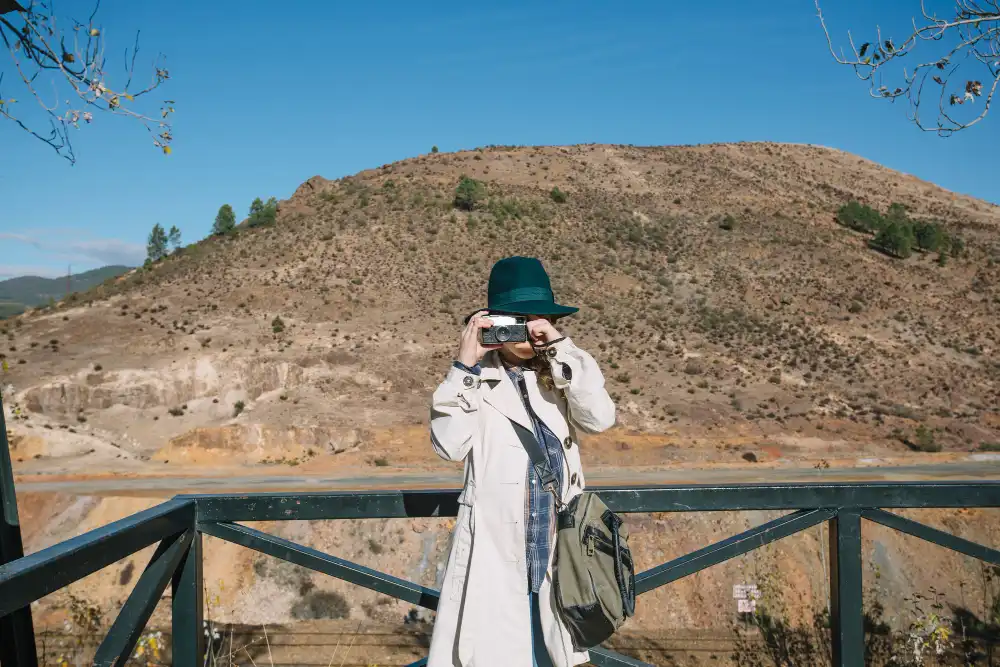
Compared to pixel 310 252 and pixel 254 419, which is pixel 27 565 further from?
pixel 310 252

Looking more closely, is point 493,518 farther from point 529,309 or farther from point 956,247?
point 956,247

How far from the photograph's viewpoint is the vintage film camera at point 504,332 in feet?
8.05

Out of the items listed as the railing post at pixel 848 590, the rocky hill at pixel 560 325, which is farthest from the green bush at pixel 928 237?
the railing post at pixel 848 590

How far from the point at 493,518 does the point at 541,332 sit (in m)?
0.59

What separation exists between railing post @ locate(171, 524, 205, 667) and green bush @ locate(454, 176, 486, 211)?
5140 centimetres

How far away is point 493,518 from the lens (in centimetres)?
233

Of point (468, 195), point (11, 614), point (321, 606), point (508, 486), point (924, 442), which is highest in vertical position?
point (468, 195)

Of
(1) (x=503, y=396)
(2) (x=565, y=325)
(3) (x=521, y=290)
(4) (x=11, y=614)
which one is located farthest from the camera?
(2) (x=565, y=325)

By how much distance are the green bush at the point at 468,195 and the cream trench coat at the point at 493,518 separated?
2025 inches

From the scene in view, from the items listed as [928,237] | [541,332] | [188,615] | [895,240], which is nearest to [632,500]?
[541,332]

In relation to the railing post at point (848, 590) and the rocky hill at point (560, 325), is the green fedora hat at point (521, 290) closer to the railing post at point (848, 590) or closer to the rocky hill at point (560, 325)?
the railing post at point (848, 590)

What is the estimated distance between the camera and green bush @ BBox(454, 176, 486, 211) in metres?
53.2

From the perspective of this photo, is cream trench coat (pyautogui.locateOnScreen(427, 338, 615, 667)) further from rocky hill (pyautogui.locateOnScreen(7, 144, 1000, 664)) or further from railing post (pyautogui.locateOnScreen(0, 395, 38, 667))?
rocky hill (pyautogui.locateOnScreen(7, 144, 1000, 664))

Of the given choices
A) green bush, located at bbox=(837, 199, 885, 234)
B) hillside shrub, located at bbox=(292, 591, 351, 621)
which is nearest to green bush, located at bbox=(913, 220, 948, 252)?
green bush, located at bbox=(837, 199, 885, 234)
